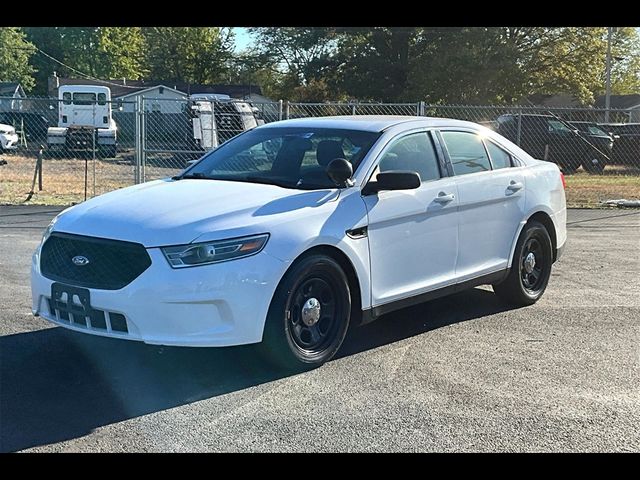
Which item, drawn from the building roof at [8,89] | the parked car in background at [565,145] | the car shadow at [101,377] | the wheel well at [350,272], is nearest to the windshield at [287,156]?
the wheel well at [350,272]

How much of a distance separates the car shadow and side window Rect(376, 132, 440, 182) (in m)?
1.24

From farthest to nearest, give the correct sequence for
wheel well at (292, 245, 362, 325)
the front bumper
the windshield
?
the windshield
wheel well at (292, 245, 362, 325)
the front bumper

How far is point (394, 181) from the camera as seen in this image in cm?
526

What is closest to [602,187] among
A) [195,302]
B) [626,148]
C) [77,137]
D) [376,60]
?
[626,148]

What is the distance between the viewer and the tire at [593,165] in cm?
2377

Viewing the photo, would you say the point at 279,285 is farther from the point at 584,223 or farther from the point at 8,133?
the point at 8,133

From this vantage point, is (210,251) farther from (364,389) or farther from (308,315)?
(364,389)

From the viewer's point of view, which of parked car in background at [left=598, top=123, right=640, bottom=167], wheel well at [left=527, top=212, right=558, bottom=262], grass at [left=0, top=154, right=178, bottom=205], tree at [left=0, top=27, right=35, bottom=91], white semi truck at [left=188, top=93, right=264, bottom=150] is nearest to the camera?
wheel well at [left=527, top=212, right=558, bottom=262]

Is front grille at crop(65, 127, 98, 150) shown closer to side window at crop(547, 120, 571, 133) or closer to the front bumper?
side window at crop(547, 120, 571, 133)

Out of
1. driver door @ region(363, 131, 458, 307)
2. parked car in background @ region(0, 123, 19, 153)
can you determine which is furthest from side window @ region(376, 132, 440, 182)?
parked car in background @ region(0, 123, 19, 153)

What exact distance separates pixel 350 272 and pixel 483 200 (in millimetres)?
1616

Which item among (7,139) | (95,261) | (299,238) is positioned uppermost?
(7,139)

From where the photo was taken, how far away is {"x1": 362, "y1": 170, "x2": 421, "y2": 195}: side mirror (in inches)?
207

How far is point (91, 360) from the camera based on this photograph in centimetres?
502
